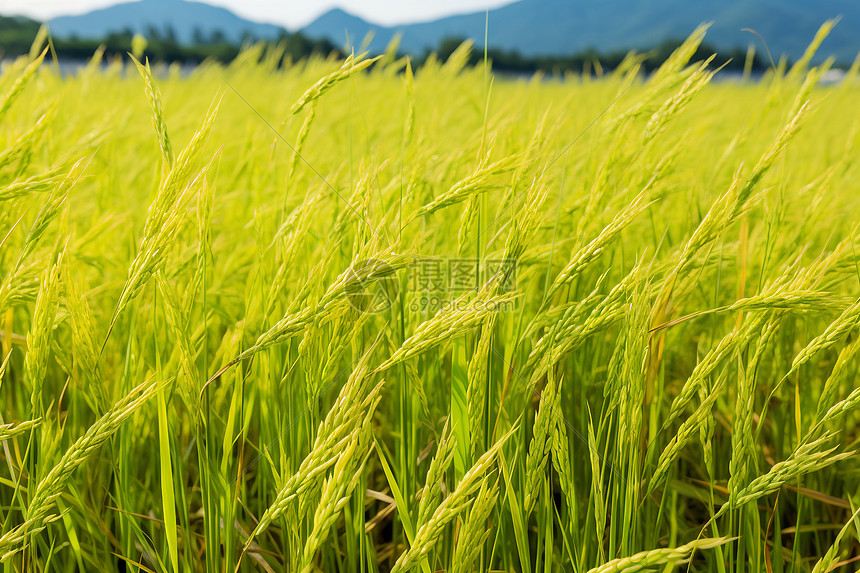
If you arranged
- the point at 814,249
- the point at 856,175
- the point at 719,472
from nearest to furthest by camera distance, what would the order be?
the point at 719,472
the point at 814,249
the point at 856,175

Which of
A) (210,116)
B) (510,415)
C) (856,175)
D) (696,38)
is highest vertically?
(696,38)

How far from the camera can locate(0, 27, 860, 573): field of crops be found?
0.60m

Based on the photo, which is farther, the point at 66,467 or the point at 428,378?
the point at 428,378

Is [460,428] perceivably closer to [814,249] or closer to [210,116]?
[210,116]

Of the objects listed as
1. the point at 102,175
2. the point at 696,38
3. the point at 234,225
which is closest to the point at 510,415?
the point at 696,38

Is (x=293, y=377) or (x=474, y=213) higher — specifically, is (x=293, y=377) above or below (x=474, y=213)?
below

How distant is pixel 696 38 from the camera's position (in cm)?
112

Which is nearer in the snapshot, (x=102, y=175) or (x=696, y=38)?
(x=696, y=38)

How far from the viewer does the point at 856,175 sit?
187 centimetres

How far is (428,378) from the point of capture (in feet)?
2.84

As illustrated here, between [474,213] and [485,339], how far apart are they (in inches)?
8.3

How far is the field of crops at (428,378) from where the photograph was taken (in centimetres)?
60

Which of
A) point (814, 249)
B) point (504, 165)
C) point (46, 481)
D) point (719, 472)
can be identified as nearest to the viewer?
point (46, 481)

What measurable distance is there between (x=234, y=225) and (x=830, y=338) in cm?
141
